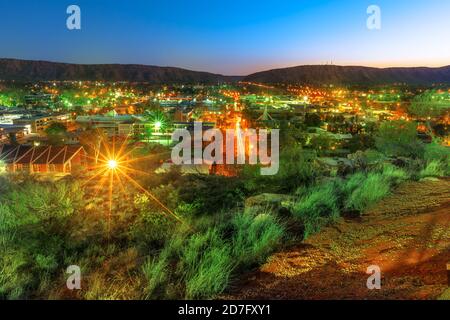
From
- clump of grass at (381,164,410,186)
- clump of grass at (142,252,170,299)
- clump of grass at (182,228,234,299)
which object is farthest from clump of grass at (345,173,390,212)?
clump of grass at (142,252,170,299)

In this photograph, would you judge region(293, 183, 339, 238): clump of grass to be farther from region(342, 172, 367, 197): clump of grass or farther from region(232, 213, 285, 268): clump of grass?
region(232, 213, 285, 268): clump of grass

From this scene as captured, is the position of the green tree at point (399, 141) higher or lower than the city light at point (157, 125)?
lower

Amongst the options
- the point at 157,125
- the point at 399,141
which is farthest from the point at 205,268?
the point at 157,125

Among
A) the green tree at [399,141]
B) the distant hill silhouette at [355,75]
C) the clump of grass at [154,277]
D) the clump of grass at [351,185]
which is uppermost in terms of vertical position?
the distant hill silhouette at [355,75]

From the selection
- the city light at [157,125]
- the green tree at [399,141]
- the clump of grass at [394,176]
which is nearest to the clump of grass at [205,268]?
the clump of grass at [394,176]

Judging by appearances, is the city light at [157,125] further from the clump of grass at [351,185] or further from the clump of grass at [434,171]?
the clump of grass at [351,185]
